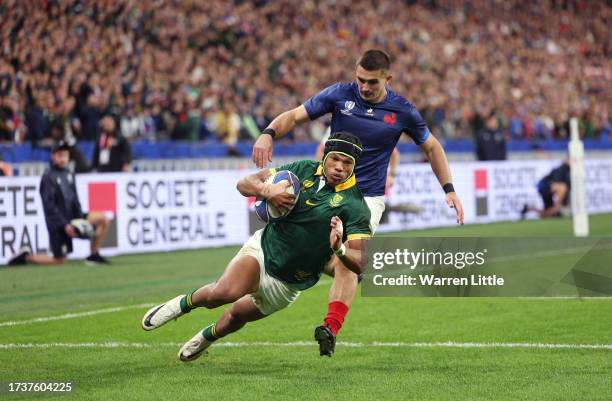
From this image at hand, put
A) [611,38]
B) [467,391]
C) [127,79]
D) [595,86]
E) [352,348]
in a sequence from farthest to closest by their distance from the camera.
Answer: [611,38] < [595,86] < [127,79] < [352,348] < [467,391]

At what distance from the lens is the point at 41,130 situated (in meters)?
20.2

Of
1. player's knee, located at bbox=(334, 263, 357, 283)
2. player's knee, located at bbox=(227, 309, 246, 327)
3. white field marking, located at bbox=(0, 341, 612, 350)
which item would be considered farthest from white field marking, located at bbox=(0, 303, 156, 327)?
player's knee, located at bbox=(334, 263, 357, 283)

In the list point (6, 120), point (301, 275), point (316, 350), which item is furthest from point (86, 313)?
point (6, 120)

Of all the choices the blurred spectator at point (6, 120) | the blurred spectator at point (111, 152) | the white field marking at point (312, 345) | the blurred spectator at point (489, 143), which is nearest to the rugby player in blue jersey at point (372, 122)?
the white field marking at point (312, 345)

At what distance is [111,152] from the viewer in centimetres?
1947

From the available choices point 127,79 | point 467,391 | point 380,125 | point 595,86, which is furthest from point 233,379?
point 595,86

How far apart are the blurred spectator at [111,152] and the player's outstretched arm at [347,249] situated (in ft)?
39.1

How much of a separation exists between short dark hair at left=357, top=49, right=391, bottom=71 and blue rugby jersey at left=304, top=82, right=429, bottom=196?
1.89 feet

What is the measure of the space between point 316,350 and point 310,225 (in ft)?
5.41

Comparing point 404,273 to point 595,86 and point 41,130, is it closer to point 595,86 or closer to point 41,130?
point 41,130

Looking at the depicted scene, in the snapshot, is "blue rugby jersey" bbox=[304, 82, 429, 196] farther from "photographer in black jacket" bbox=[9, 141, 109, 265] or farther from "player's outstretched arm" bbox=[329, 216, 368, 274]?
"photographer in black jacket" bbox=[9, 141, 109, 265]

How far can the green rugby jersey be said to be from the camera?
812 centimetres

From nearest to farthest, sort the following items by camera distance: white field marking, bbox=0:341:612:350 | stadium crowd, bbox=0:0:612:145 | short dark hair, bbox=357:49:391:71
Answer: short dark hair, bbox=357:49:391:71 < white field marking, bbox=0:341:612:350 < stadium crowd, bbox=0:0:612:145

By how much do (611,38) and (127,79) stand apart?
88.8ft
